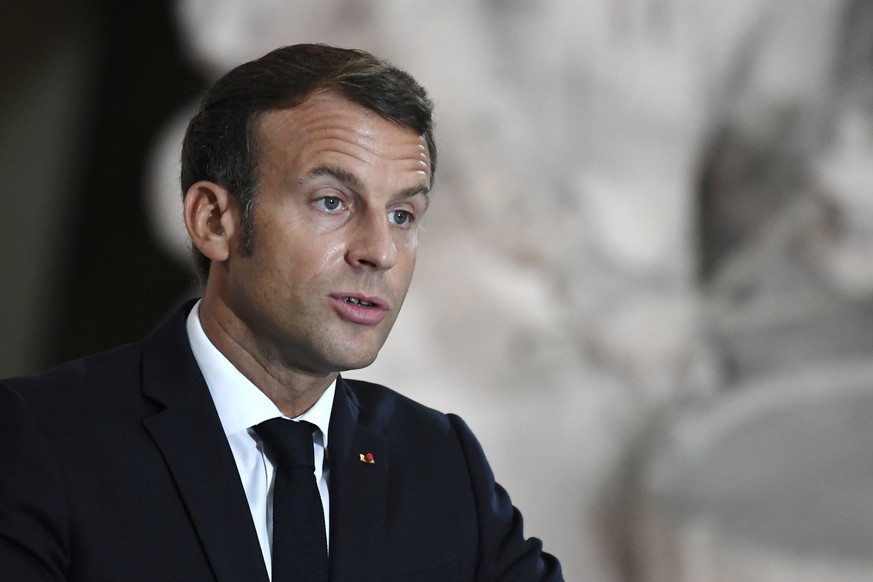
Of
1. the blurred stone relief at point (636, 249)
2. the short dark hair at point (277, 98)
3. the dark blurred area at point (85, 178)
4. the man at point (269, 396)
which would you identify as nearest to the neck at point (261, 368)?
the man at point (269, 396)

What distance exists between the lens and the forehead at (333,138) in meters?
1.68

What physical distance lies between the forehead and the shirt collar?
12.1 inches

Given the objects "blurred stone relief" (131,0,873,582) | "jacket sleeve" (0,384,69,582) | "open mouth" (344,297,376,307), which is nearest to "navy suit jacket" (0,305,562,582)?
"jacket sleeve" (0,384,69,582)

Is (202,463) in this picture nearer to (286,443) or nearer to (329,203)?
(286,443)

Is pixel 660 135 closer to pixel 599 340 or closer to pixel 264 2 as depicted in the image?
pixel 599 340

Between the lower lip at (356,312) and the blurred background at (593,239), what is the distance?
235 centimetres

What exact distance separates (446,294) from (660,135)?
103 cm

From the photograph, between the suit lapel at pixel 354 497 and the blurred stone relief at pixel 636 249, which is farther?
the blurred stone relief at pixel 636 249

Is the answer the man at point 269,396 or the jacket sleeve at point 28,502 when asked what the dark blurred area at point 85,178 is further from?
the jacket sleeve at point 28,502

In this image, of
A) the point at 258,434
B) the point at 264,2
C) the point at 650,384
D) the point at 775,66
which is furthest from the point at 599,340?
the point at 258,434

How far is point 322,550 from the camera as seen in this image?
1638mm

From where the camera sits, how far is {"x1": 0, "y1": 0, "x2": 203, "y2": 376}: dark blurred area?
4.09m

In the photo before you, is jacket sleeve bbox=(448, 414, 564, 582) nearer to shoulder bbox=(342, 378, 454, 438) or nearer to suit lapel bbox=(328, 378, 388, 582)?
shoulder bbox=(342, 378, 454, 438)

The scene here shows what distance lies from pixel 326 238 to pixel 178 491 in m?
0.41
